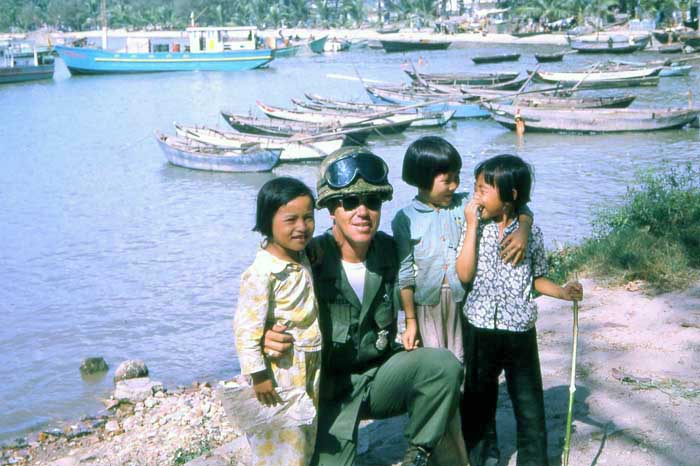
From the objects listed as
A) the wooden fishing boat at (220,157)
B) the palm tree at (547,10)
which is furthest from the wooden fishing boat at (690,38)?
the wooden fishing boat at (220,157)

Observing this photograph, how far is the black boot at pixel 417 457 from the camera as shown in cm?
274

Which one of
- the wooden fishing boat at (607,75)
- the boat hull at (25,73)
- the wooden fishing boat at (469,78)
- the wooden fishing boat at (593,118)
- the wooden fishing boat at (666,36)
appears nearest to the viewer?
the wooden fishing boat at (593,118)

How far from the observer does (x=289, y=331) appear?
2633 millimetres

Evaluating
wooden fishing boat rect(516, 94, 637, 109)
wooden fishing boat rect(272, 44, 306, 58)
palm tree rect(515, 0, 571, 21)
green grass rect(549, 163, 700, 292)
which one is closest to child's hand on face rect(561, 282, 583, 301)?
green grass rect(549, 163, 700, 292)

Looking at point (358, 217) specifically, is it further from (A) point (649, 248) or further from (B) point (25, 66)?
(B) point (25, 66)

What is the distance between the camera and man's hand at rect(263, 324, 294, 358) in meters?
2.60

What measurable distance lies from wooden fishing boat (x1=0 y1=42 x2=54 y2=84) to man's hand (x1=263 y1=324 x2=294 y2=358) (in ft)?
143

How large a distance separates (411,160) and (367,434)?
50.9 inches

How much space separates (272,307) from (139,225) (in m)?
12.7

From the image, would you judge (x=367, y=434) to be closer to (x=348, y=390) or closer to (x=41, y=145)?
(x=348, y=390)

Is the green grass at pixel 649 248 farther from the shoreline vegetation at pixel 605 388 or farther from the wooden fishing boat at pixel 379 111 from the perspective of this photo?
the wooden fishing boat at pixel 379 111

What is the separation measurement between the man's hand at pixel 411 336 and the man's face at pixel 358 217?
40cm

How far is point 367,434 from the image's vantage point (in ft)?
11.8

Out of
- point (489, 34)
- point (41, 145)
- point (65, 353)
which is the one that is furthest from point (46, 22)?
point (65, 353)
